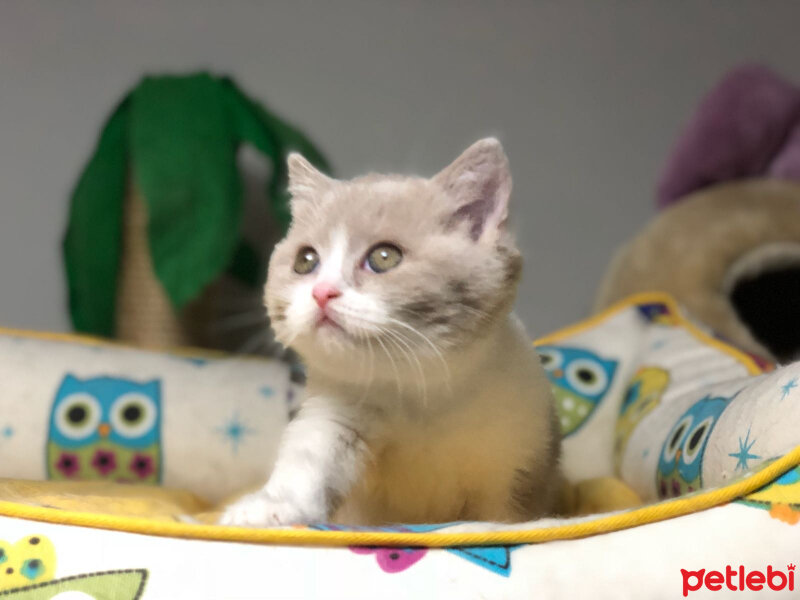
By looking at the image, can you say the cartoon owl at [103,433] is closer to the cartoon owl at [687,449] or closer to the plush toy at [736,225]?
the cartoon owl at [687,449]

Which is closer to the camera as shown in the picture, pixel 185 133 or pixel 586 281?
pixel 185 133

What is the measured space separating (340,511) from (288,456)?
0.13 metres

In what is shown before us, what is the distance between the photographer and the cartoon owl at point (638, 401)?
4.06ft

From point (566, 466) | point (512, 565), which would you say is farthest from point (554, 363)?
point (512, 565)

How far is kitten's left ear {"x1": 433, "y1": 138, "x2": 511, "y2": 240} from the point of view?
0.81m

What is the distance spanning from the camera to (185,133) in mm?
1638

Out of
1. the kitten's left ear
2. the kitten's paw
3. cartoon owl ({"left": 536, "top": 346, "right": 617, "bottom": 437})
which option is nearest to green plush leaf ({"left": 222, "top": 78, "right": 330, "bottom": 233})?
cartoon owl ({"left": 536, "top": 346, "right": 617, "bottom": 437})

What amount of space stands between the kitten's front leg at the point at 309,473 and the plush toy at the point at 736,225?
3.34ft

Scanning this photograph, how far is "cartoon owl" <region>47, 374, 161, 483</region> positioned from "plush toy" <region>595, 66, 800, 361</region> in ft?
3.55

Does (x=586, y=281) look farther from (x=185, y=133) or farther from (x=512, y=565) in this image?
(x=512, y=565)

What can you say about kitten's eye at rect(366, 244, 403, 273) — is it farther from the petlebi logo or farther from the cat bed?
the petlebi logo

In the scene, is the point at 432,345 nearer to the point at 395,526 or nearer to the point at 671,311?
the point at 395,526

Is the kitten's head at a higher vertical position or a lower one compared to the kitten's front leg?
higher

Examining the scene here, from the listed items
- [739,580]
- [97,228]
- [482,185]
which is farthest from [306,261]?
[97,228]
